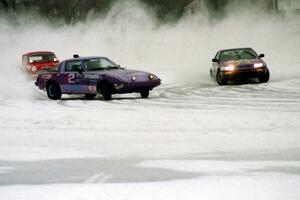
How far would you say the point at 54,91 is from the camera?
16750mm

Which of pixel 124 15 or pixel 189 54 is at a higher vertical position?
pixel 124 15

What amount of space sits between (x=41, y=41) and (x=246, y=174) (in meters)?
41.3

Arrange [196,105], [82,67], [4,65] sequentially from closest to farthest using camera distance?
[196,105] < [82,67] < [4,65]

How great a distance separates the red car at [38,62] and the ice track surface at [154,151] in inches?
560

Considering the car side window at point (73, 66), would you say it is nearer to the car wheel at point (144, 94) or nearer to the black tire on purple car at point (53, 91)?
the black tire on purple car at point (53, 91)

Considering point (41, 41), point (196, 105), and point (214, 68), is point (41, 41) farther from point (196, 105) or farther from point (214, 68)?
point (196, 105)

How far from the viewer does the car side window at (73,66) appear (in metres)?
16.0

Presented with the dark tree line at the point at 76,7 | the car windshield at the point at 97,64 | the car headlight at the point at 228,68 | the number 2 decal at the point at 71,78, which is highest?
the dark tree line at the point at 76,7

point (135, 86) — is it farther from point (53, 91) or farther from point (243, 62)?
point (243, 62)

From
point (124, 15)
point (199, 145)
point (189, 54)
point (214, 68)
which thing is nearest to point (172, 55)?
point (189, 54)

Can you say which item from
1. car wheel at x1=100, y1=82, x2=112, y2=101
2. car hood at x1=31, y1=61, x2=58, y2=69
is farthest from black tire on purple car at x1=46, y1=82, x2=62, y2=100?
car hood at x1=31, y1=61, x2=58, y2=69

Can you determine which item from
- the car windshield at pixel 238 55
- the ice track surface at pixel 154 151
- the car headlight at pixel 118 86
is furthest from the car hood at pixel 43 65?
the ice track surface at pixel 154 151

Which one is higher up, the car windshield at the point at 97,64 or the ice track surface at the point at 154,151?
the car windshield at the point at 97,64

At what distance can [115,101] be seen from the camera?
1468cm
